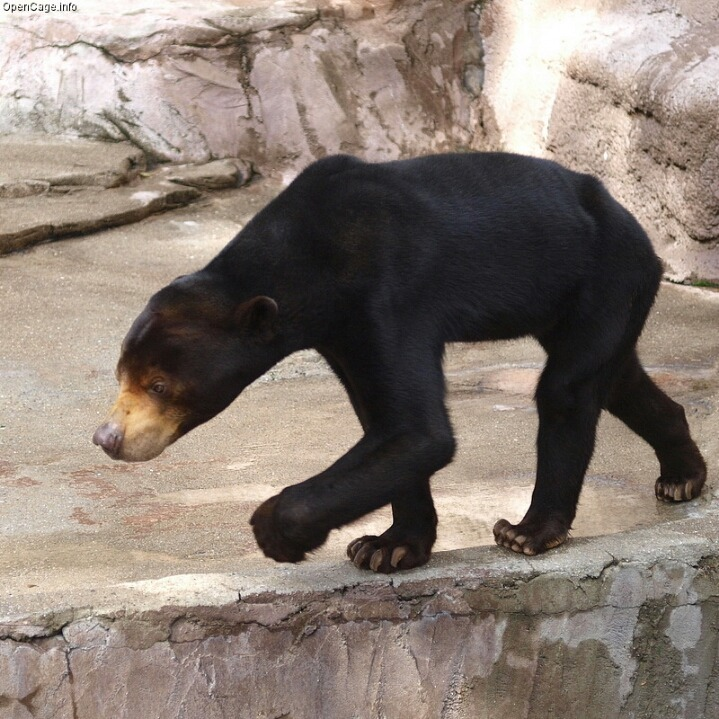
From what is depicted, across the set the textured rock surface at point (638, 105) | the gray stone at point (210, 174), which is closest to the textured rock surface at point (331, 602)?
the textured rock surface at point (638, 105)

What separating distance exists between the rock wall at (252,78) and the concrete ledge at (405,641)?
275 inches

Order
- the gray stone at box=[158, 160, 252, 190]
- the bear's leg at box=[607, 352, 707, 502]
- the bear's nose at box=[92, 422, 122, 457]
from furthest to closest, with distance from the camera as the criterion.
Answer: the gray stone at box=[158, 160, 252, 190] < the bear's leg at box=[607, 352, 707, 502] < the bear's nose at box=[92, 422, 122, 457]

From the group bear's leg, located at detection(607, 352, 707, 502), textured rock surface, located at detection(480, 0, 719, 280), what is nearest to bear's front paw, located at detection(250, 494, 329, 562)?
bear's leg, located at detection(607, 352, 707, 502)

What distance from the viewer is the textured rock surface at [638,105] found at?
7.84 metres

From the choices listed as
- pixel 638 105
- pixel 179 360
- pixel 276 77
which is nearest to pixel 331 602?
pixel 179 360

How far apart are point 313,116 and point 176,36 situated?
4.28ft

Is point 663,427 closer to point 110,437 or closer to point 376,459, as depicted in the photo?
point 376,459

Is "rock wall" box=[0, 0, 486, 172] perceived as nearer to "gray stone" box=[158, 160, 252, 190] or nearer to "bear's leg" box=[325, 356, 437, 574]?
"gray stone" box=[158, 160, 252, 190]

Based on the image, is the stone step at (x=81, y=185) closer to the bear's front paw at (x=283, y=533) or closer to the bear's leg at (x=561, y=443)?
the bear's leg at (x=561, y=443)

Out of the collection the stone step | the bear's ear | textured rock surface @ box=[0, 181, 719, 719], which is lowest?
the stone step

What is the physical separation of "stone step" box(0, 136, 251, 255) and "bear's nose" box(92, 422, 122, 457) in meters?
5.52

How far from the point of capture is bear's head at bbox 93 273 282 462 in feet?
11.2

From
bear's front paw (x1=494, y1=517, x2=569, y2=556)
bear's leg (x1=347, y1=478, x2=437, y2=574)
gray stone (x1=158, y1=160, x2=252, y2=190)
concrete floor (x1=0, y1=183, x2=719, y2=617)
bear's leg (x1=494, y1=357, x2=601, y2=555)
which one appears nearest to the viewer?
bear's leg (x1=347, y1=478, x2=437, y2=574)

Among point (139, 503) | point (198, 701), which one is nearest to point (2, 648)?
point (198, 701)
